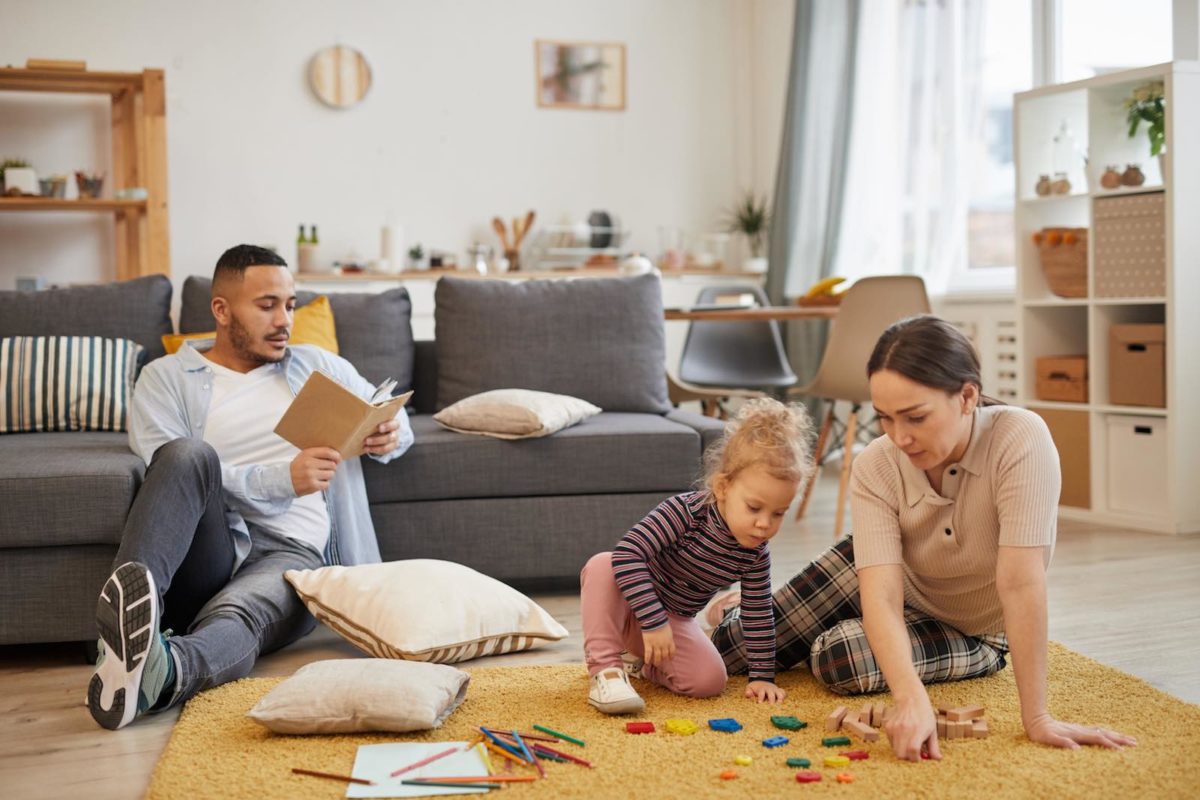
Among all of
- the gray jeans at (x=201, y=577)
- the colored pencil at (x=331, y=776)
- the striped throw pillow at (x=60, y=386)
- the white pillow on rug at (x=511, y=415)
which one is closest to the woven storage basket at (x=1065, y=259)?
the white pillow on rug at (x=511, y=415)

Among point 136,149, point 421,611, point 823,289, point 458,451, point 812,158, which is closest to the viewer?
point 421,611

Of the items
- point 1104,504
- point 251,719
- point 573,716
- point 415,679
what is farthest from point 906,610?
point 1104,504

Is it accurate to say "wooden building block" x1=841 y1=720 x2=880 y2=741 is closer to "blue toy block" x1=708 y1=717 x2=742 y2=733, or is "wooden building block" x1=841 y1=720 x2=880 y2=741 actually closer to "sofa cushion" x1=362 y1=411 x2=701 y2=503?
"blue toy block" x1=708 y1=717 x2=742 y2=733

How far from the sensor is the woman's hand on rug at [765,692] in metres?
2.11

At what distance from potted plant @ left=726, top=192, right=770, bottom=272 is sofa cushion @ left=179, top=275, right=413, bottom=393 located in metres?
2.99

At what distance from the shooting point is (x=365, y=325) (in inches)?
135

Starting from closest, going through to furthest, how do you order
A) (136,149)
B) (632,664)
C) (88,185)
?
(632,664) → (88,185) → (136,149)

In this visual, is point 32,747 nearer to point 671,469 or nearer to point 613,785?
point 613,785

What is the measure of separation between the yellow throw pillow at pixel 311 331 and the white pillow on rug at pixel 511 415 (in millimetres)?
385

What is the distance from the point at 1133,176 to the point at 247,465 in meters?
2.92

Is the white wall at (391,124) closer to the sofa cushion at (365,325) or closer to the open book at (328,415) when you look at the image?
the sofa cushion at (365,325)

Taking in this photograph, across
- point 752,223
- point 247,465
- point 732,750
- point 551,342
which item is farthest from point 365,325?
point 752,223

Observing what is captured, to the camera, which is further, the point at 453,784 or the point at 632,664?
the point at 632,664

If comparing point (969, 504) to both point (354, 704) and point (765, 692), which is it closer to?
point (765, 692)
